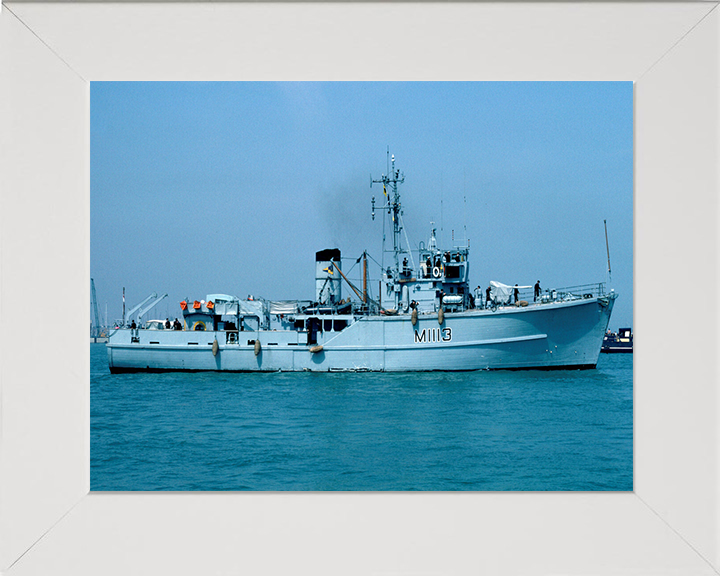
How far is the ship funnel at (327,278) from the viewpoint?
18875 mm

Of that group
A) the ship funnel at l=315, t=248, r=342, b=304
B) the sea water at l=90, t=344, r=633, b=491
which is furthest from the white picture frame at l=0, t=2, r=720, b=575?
the ship funnel at l=315, t=248, r=342, b=304

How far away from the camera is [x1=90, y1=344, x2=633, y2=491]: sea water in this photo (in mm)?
6207

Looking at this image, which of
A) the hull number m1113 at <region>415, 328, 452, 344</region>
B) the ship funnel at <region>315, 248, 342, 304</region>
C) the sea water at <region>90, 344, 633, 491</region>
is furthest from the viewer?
the ship funnel at <region>315, 248, 342, 304</region>

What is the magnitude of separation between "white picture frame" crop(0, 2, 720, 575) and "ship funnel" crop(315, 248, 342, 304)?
1573cm

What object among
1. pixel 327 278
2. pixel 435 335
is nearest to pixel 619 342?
pixel 327 278

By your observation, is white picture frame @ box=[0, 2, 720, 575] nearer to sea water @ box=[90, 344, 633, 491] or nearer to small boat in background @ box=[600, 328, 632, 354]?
sea water @ box=[90, 344, 633, 491]

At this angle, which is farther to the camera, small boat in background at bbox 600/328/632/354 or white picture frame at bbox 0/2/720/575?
small boat in background at bbox 600/328/632/354

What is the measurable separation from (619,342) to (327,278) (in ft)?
79.3
